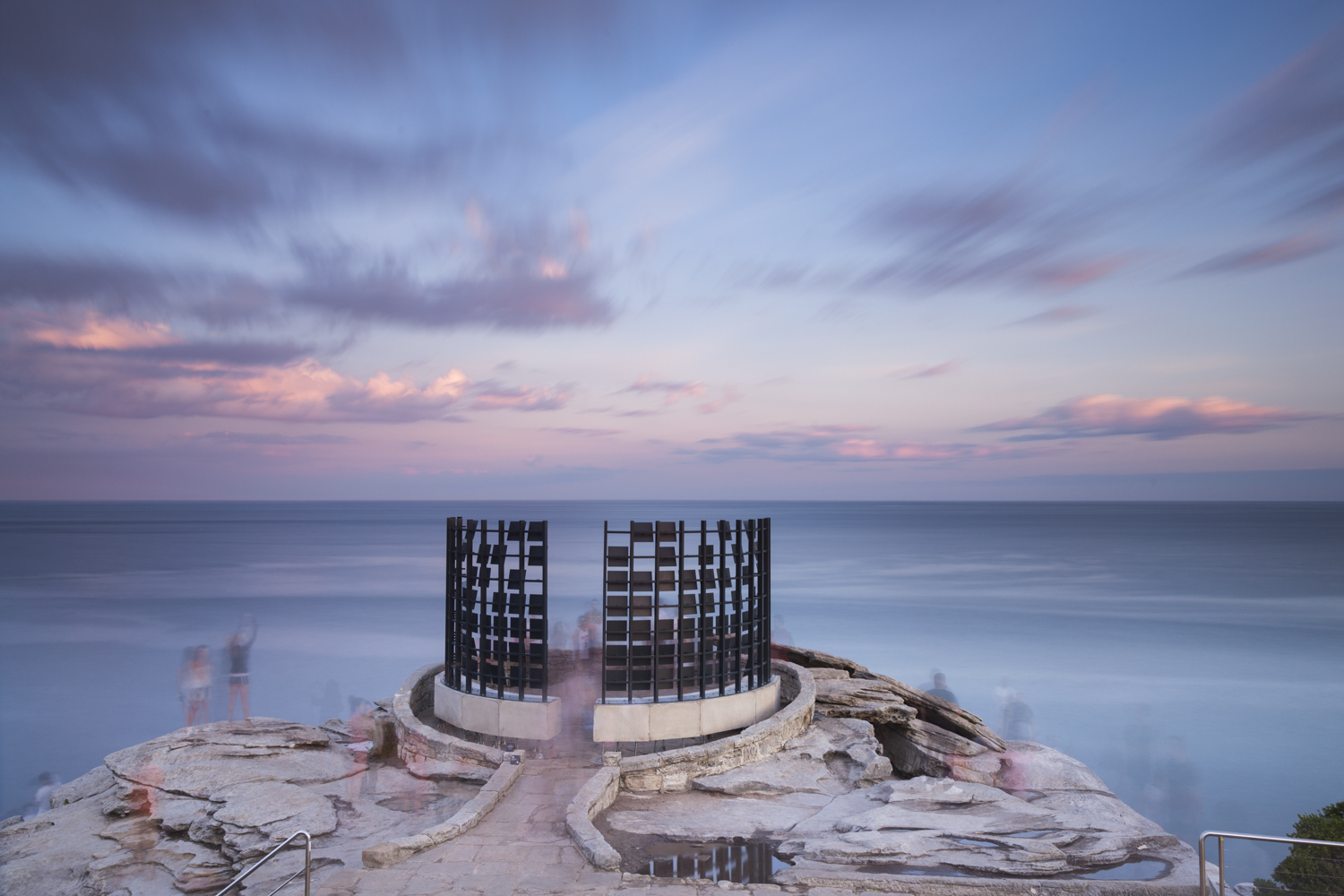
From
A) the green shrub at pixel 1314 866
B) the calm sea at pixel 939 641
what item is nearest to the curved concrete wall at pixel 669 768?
the green shrub at pixel 1314 866

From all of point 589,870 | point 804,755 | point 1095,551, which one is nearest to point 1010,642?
point 804,755

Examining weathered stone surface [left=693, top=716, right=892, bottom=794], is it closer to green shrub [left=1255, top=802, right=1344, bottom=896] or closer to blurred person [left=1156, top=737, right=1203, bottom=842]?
green shrub [left=1255, top=802, right=1344, bottom=896]

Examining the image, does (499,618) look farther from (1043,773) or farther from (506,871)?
(1043,773)

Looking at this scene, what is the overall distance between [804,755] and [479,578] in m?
6.48

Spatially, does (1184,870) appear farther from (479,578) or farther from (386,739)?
(386,739)

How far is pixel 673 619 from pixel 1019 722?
21.4 metres

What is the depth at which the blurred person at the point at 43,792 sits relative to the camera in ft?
65.7

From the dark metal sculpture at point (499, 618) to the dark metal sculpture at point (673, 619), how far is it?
4.02 ft

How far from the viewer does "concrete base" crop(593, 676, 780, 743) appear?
12.8 m

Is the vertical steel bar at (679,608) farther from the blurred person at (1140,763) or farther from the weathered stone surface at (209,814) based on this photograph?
the blurred person at (1140,763)

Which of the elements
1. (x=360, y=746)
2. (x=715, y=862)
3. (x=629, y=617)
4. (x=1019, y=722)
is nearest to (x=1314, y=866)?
(x=715, y=862)

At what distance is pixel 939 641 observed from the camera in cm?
4231

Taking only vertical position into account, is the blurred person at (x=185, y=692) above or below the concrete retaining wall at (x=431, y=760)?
below

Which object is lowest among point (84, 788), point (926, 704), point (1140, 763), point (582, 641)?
point (1140, 763)
